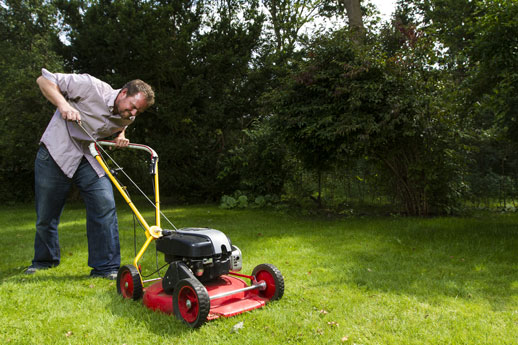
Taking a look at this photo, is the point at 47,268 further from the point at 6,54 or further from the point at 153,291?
the point at 6,54

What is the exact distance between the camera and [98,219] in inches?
156

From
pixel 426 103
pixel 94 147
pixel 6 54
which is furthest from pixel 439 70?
pixel 6 54

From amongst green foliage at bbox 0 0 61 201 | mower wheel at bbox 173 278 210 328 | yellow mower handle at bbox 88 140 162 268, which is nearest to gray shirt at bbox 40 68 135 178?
yellow mower handle at bbox 88 140 162 268

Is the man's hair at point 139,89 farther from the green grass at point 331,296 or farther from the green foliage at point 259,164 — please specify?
the green foliage at point 259,164

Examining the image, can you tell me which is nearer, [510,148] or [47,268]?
[47,268]

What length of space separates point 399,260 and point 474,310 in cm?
147

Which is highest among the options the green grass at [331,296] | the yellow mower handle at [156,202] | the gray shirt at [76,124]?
the gray shirt at [76,124]

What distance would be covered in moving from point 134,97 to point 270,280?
6.26 ft

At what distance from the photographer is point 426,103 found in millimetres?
6770

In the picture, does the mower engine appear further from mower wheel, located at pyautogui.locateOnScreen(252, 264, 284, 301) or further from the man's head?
the man's head

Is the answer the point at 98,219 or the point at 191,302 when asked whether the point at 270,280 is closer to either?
the point at 191,302

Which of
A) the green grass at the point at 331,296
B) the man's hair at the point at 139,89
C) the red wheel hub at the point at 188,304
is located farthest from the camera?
the man's hair at the point at 139,89

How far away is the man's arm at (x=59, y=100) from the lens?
3.55 m

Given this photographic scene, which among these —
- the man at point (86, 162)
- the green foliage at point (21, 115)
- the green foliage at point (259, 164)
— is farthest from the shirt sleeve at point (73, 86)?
the green foliage at point (21, 115)
